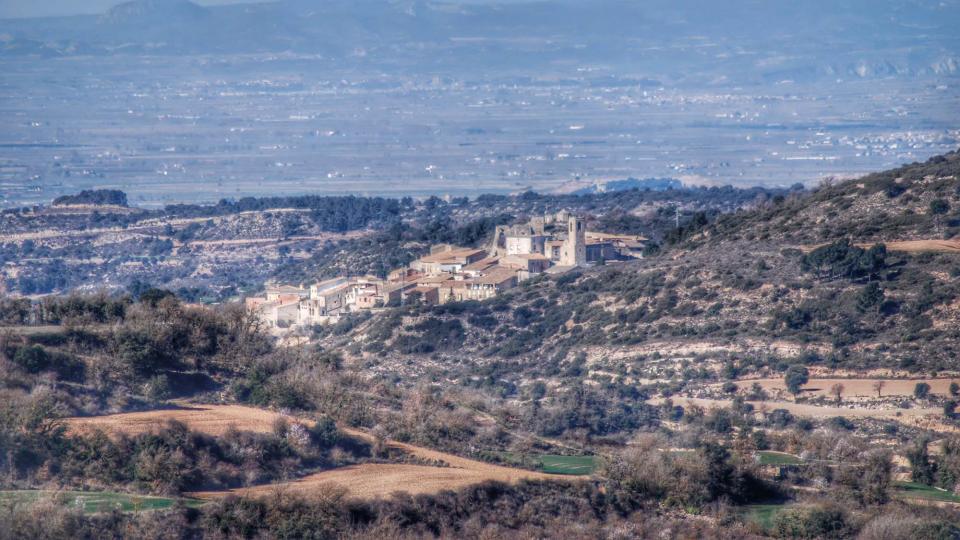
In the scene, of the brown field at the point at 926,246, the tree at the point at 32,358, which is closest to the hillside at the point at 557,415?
the tree at the point at 32,358

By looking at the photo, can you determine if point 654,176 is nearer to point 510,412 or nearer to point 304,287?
point 304,287

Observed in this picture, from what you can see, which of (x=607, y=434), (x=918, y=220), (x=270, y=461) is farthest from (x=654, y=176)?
(x=270, y=461)

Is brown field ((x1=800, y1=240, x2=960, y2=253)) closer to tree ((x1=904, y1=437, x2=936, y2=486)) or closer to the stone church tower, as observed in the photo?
the stone church tower

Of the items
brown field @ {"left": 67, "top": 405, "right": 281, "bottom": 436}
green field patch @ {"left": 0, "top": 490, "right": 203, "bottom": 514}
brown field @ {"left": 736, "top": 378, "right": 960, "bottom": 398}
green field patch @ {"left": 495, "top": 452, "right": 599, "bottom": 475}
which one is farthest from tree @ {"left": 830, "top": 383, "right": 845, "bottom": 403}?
green field patch @ {"left": 0, "top": 490, "right": 203, "bottom": 514}

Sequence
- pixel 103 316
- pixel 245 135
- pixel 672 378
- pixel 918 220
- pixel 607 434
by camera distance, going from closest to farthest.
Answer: pixel 103 316 → pixel 607 434 → pixel 672 378 → pixel 918 220 → pixel 245 135

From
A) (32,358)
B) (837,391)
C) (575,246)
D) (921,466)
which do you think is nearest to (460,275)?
(575,246)

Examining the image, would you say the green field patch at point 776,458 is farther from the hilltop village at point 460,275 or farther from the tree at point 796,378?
the hilltop village at point 460,275
